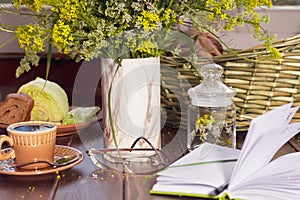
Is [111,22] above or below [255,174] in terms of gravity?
above

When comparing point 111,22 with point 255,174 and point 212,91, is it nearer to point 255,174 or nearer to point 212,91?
point 212,91

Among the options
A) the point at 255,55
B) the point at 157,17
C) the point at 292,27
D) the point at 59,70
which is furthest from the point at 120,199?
the point at 292,27

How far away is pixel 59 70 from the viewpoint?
234 cm

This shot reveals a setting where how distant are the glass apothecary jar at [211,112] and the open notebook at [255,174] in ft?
0.97

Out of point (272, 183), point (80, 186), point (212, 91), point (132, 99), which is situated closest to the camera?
point (272, 183)

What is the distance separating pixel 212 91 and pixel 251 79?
0.58ft

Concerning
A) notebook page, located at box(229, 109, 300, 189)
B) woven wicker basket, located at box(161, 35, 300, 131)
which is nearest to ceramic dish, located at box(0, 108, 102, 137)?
woven wicker basket, located at box(161, 35, 300, 131)

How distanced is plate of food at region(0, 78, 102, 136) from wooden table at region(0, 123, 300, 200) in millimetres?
359

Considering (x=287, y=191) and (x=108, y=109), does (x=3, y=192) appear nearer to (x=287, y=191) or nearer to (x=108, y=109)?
(x=108, y=109)

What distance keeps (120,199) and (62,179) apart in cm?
17

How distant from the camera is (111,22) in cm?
114

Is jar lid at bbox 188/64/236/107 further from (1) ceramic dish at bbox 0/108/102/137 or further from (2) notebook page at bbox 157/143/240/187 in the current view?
(1) ceramic dish at bbox 0/108/102/137

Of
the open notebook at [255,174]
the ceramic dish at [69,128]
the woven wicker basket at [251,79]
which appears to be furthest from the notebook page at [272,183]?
the ceramic dish at [69,128]

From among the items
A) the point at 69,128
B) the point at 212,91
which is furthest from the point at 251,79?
the point at 69,128
